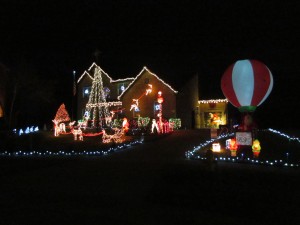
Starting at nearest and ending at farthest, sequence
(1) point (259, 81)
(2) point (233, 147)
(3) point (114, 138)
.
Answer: (1) point (259, 81)
(2) point (233, 147)
(3) point (114, 138)

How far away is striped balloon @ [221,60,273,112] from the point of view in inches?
616

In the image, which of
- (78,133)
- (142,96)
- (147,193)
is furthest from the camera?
(142,96)

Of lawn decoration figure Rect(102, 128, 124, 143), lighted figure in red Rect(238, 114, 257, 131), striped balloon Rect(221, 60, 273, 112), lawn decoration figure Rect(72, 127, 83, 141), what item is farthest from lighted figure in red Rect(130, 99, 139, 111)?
striped balloon Rect(221, 60, 273, 112)

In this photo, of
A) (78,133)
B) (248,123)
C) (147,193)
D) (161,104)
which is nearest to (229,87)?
(248,123)

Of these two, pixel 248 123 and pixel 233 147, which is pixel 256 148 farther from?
pixel 248 123

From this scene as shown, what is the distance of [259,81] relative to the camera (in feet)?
51.2

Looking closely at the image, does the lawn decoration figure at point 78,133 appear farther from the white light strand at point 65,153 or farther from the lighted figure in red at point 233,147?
the lighted figure in red at point 233,147

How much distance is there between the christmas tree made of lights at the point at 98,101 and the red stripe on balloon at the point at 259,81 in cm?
1674

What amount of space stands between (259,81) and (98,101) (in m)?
18.0

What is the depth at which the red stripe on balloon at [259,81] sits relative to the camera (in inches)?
615

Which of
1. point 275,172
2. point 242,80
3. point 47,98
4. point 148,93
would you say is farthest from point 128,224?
point 47,98

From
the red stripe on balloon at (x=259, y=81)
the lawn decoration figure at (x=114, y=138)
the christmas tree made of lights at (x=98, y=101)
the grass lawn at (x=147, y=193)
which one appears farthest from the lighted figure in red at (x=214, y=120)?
the grass lawn at (x=147, y=193)

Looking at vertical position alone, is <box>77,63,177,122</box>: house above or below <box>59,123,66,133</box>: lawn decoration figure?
above

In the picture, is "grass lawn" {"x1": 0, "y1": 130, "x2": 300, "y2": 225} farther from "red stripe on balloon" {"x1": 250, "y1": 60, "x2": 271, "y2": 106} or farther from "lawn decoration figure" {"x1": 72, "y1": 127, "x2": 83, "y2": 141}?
"lawn decoration figure" {"x1": 72, "y1": 127, "x2": 83, "y2": 141}
